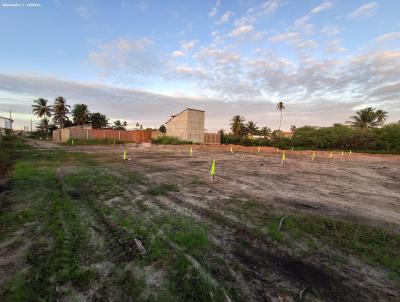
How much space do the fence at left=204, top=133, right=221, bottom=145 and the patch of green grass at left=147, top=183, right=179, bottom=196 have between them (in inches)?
1361

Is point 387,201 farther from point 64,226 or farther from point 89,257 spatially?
point 64,226

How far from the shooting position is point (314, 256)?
3.50m

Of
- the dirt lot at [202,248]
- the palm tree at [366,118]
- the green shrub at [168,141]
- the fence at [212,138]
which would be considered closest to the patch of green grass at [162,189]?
A: the dirt lot at [202,248]

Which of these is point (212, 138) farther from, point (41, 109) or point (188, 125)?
point (41, 109)

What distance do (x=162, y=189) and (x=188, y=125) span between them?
102ft

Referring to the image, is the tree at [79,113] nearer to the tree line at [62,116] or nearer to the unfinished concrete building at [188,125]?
the tree line at [62,116]

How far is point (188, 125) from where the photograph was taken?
3781 cm

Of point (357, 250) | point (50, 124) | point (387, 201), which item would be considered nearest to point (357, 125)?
point (387, 201)

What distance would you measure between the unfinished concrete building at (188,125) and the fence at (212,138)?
1.70 meters

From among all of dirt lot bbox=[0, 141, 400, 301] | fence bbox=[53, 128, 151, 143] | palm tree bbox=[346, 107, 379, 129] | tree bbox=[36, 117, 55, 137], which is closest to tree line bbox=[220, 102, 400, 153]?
palm tree bbox=[346, 107, 379, 129]

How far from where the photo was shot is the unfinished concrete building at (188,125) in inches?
1491

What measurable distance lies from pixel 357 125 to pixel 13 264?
57318mm

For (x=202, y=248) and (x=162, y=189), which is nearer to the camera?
(x=202, y=248)

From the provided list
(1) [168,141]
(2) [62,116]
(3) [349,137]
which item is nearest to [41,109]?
(2) [62,116]
